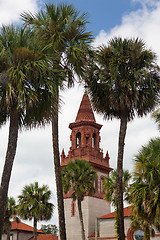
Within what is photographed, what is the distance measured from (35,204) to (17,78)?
2853 centimetres

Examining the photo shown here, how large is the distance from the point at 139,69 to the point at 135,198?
23.7ft

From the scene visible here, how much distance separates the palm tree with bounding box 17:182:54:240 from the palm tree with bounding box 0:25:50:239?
2659cm

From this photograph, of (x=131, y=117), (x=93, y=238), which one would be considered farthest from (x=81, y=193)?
(x=131, y=117)

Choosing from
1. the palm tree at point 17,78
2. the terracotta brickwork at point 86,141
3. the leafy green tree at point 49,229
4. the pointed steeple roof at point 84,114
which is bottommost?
the leafy green tree at point 49,229

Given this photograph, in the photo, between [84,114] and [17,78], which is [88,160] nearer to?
[84,114]

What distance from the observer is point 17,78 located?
46.2 feet

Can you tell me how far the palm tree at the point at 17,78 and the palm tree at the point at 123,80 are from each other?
249 inches

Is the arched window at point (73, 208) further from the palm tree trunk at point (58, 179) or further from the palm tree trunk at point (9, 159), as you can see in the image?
the palm tree trunk at point (9, 159)

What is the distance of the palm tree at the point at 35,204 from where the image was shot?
132 feet

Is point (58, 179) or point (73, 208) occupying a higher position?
point (58, 179)

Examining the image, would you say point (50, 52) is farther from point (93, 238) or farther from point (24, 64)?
point (93, 238)

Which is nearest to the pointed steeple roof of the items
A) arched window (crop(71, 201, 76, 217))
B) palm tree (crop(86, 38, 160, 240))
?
arched window (crop(71, 201, 76, 217))

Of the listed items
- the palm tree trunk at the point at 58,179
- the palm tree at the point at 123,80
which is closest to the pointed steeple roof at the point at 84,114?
the palm tree at the point at 123,80

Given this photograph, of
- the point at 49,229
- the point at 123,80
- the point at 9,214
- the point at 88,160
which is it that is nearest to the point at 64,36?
the point at 123,80
